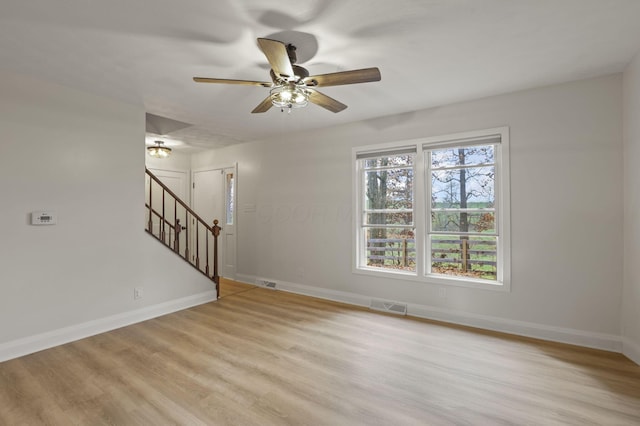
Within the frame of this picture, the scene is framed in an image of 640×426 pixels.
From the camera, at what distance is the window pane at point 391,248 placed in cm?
402

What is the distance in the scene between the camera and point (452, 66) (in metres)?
2.72

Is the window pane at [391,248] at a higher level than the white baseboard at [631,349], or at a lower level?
higher

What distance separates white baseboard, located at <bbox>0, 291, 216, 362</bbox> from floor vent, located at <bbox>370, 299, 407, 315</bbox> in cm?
248

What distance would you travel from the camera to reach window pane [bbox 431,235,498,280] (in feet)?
11.5

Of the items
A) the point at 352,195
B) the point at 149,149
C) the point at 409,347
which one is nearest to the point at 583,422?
the point at 409,347

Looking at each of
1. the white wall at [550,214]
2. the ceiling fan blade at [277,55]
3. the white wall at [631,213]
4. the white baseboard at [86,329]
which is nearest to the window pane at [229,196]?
the white baseboard at [86,329]

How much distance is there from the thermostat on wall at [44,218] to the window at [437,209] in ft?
11.2

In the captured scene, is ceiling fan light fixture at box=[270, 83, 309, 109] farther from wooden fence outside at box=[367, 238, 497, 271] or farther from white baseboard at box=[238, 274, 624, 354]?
white baseboard at box=[238, 274, 624, 354]

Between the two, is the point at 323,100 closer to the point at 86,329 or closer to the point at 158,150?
the point at 86,329

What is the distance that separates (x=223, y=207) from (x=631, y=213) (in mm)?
5709

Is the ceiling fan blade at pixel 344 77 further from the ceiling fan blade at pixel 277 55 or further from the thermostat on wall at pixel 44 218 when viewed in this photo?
the thermostat on wall at pixel 44 218

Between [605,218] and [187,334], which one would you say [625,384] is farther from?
[187,334]

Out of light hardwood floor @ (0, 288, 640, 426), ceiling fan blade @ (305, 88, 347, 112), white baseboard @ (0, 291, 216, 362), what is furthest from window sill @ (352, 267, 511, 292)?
white baseboard @ (0, 291, 216, 362)

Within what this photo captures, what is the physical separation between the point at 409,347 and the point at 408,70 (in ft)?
8.63
